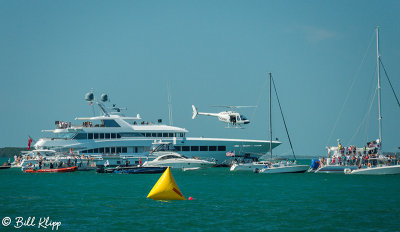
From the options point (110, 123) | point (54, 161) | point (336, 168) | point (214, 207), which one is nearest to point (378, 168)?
point (336, 168)

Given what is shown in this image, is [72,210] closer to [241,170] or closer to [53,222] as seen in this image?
[53,222]

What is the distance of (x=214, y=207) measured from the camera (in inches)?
1432

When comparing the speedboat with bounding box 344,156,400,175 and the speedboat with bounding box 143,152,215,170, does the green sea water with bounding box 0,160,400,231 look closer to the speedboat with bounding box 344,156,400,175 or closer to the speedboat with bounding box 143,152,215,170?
the speedboat with bounding box 344,156,400,175

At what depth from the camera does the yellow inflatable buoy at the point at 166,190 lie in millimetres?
37500

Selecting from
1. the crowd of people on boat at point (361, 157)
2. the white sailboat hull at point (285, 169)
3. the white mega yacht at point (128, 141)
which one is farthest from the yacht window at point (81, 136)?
the crowd of people on boat at point (361, 157)

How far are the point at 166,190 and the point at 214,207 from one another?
11.8ft

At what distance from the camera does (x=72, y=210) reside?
34906mm

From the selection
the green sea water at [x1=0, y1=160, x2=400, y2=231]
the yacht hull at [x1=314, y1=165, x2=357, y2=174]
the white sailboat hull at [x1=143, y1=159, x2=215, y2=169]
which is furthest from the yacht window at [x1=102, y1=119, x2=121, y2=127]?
the green sea water at [x1=0, y1=160, x2=400, y2=231]

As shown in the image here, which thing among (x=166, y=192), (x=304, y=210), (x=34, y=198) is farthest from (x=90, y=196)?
(x=304, y=210)

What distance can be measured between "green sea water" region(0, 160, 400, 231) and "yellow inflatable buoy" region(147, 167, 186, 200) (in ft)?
1.87

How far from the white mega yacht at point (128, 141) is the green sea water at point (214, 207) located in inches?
1164

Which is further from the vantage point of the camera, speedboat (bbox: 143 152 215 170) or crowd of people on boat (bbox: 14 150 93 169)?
crowd of people on boat (bbox: 14 150 93 169)

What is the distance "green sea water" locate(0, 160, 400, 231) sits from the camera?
29.5 meters

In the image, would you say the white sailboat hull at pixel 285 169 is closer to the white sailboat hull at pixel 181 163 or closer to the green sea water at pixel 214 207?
the white sailboat hull at pixel 181 163
